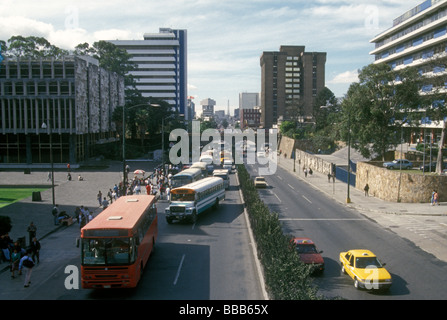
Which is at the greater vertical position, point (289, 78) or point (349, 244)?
point (289, 78)

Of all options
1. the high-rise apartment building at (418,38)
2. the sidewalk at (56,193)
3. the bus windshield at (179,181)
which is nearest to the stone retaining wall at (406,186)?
the bus windshield at (179,181)

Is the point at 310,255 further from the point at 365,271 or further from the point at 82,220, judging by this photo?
the point at 82,220

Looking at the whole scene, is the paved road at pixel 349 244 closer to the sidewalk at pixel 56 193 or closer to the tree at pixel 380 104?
the tree at pixel 380 104

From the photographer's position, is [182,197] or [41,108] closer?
[182,197]

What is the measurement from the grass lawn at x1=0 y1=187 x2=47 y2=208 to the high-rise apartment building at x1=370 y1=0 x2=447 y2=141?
2032 inches

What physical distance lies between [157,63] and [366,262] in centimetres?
14710

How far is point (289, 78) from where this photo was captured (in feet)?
560

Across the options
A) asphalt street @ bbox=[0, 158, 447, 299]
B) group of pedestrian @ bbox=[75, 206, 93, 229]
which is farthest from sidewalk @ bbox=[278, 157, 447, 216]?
group of pedestrian @ bbox=[75, 206, 93, 229]

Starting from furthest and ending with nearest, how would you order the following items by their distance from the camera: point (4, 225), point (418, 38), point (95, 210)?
point (418, 38) → point (95, 210) → point (4, 225)

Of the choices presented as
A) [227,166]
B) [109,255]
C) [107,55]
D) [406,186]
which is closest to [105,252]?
[109,255]

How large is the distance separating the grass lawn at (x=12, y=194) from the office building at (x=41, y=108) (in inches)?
751

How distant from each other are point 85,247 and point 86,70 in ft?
211

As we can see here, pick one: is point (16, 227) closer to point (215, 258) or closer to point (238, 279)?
point (215, 258)

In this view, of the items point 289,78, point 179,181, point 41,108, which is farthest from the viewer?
point 289,78
